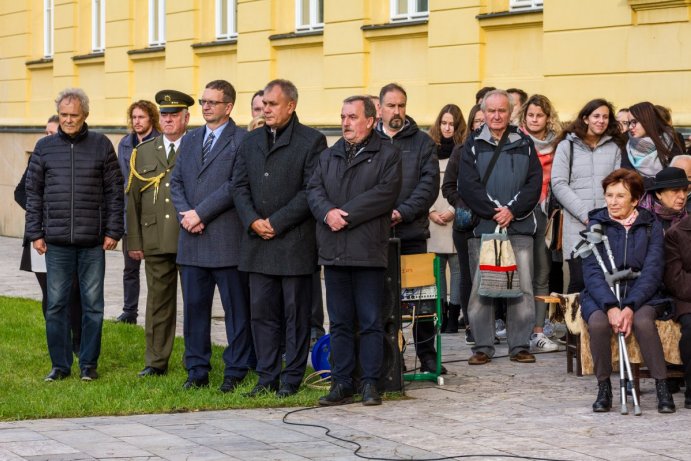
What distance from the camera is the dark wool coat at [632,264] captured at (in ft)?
30.8

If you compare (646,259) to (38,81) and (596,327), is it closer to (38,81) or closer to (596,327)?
(596,327)

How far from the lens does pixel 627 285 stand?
375 inches

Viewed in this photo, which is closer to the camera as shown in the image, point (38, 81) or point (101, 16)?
point (101, 16)

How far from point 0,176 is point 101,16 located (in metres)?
4.34

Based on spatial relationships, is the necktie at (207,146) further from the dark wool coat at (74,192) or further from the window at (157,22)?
the window at (157,22)

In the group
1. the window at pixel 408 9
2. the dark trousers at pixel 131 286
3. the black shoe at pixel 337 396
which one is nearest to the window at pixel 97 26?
the window at pixel 408 9

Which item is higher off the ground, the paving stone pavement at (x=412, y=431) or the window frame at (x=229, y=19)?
the window frame at (x=229, y=19)

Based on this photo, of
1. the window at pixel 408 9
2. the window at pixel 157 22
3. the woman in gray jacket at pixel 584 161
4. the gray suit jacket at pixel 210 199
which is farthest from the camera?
the window at pixel 157 22

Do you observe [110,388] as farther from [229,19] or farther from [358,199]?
[229,19]

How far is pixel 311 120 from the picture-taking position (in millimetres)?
19141

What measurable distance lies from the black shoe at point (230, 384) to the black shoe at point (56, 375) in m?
1.41

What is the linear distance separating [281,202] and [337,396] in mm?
1327

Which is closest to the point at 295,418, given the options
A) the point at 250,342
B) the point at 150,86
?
the point at 250,342

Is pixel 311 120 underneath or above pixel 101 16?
underneath
